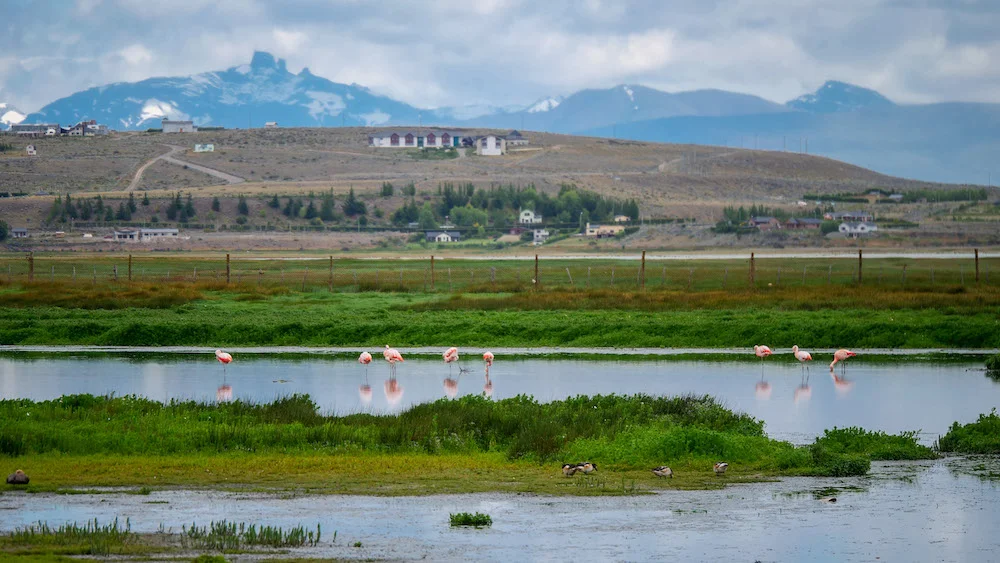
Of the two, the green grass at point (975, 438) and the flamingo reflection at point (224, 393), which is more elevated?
the green grass at point (975, 438)

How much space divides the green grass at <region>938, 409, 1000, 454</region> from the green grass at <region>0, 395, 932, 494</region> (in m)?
0.68

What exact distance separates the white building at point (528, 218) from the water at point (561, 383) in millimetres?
124188

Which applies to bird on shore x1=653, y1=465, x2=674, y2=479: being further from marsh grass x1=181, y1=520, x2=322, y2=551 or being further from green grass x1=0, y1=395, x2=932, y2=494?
marsh grass x1=181, y1=520, x2=322, y2=551

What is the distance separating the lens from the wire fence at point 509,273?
204 feet

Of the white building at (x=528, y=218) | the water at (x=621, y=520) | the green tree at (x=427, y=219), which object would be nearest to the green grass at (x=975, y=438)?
the water at (x=621, y=520)

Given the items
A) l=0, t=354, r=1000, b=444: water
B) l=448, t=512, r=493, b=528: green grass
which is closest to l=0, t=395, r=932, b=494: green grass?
l=448, t=512, r=493, b=528: green grass

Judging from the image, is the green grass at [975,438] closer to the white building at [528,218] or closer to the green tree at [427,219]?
the green tree at [427,219]

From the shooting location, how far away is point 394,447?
824 inches

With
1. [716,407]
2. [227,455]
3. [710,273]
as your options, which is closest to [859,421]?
[716,407]

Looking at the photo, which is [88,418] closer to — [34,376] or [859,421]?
[34,376]

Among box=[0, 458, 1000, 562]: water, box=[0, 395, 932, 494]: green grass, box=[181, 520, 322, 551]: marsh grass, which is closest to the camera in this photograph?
box=[181, 520, 322, 551]: marsh grass

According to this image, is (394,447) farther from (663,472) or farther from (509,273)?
(509,273)

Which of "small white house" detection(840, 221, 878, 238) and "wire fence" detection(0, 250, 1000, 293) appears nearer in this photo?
"wire fence" detection(0, 250, 1000, 293)

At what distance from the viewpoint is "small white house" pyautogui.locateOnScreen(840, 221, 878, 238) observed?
456 ft
